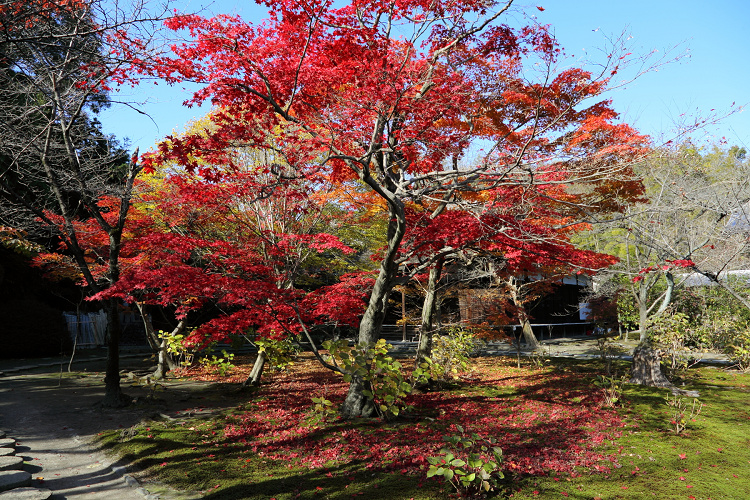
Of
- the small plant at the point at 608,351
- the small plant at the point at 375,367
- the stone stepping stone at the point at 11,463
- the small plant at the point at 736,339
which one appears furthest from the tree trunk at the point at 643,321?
the stone stepping stone at the point at 11,463

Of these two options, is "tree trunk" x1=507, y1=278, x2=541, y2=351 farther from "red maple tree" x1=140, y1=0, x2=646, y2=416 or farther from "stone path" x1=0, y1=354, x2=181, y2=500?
"stone path" x1=0, y1=354, x2=181, y2=500

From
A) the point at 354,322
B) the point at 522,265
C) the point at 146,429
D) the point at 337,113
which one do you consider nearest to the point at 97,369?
the point at 146,429

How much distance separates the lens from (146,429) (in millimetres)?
6918

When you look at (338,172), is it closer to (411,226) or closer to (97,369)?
(411,226)

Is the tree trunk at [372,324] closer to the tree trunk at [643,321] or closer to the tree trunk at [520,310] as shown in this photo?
the tree trunk at [643,321]

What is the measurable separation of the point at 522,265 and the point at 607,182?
3184 mm

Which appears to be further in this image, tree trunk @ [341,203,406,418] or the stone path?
tree trunk @ [341,203,406,418]

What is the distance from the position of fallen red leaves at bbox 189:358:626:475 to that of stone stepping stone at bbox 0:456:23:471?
2.53 meters

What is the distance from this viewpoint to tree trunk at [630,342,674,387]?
415 inches

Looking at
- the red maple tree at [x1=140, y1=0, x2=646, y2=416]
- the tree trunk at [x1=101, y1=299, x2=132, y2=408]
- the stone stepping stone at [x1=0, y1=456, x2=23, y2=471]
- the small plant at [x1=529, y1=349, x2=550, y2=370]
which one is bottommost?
the small plant at [x1=529, y1=349, x2=550, y2=370]

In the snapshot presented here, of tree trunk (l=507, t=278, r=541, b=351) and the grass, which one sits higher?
tree trunk (l=507, t=278, r=541, b=351)

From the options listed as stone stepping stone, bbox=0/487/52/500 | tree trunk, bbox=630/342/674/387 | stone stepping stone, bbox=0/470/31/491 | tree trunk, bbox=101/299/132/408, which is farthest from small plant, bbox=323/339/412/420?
tree trunk, bbox=630/342/674/387

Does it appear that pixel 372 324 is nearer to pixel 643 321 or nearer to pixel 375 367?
pixel 375 367

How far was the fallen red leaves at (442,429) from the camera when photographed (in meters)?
5.67
